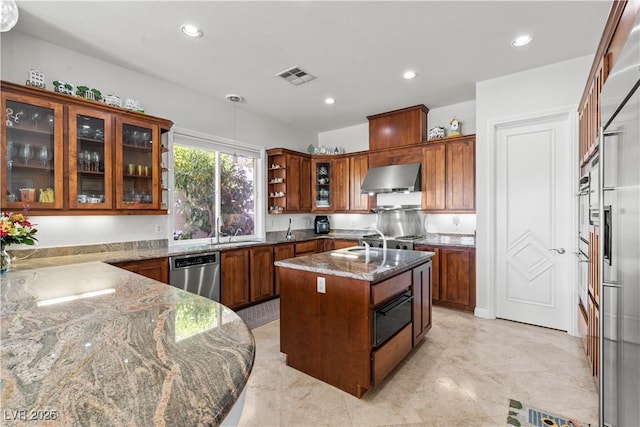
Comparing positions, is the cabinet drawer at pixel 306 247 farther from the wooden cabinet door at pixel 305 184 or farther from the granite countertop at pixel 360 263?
the granite countertop at pixel 360 263

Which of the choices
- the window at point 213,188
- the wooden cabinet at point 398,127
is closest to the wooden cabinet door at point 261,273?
the window at point 213,188

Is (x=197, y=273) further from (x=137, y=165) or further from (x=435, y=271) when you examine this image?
(x=435, y=271)

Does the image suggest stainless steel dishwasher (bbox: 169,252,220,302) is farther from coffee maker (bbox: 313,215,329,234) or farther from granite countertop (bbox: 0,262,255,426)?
coffee maker (bbox: 313,215,329,234)

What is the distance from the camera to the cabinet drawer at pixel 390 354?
2162 mm

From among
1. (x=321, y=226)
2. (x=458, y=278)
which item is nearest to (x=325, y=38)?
(x=458, y=278)

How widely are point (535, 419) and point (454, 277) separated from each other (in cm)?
212

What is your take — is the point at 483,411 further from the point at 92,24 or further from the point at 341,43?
the point at 92,24

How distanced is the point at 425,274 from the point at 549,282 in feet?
5.38

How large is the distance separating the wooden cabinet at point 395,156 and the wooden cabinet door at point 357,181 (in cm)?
15

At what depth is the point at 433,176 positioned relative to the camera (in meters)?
4.44

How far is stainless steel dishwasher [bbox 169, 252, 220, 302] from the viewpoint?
10.8 ft

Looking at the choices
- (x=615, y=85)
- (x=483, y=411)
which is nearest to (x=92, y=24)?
(x=615, y=85)

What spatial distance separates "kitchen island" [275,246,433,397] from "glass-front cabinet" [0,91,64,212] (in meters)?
2.22

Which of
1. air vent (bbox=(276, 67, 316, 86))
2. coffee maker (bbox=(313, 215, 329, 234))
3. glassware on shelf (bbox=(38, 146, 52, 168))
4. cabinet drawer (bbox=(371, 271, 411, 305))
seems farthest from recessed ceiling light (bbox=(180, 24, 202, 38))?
coffee maker (bbox=(313, 215, 329, 234))
